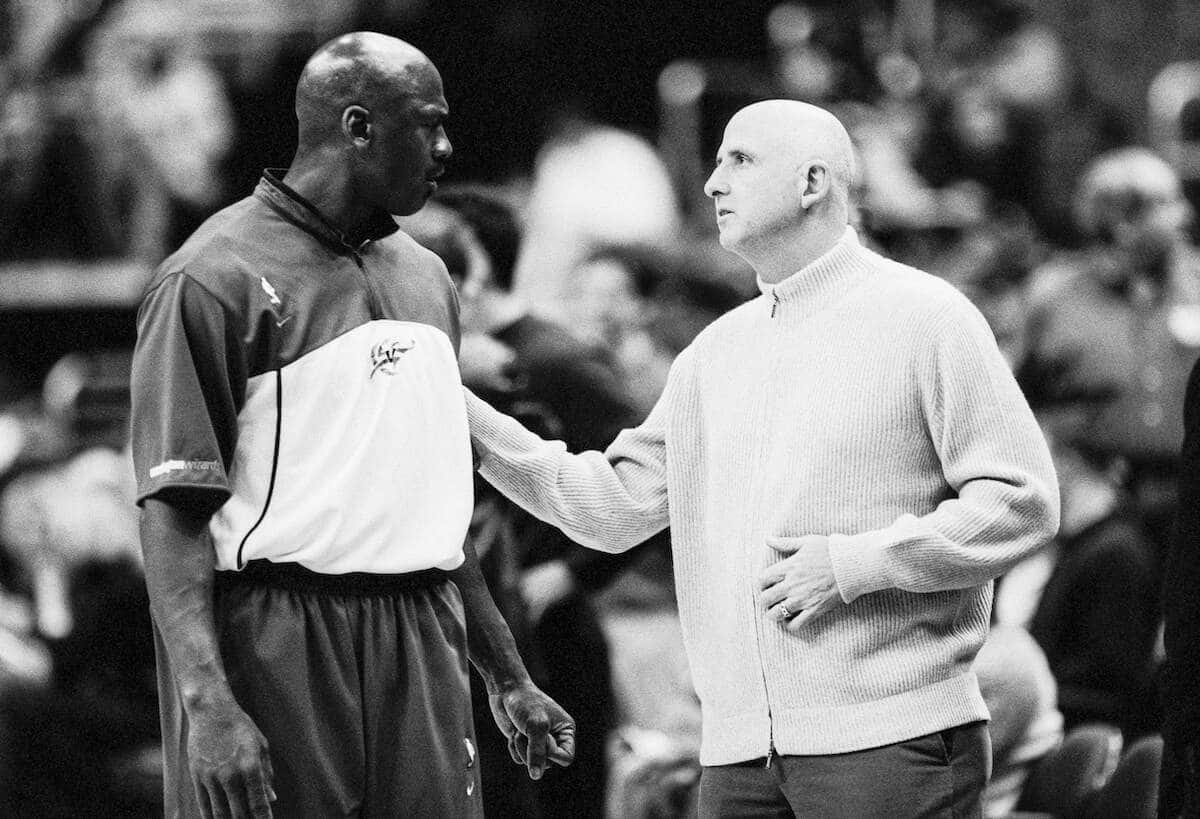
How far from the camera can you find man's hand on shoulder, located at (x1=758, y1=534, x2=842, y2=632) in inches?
138

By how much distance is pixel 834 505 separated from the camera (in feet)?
11.8

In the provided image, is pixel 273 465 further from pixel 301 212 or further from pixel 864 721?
pixel 864 721

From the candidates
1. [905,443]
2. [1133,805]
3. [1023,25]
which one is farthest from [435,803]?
[1023,25]

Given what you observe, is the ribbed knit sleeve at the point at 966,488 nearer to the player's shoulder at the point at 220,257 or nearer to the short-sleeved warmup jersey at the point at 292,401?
the short-sleeved warmup jersey at the point at 292,401

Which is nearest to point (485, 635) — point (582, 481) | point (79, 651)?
point (582, 481)

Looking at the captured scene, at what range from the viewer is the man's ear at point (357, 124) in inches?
131

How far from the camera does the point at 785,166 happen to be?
3748mm

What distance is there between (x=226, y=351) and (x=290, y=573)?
15.3 inches

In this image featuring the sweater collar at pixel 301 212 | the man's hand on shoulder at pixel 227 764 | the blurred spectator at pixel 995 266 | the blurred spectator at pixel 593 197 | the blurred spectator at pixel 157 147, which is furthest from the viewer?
the blurred spectator at pixel 593 197

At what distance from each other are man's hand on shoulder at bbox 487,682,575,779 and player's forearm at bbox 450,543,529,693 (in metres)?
0.02

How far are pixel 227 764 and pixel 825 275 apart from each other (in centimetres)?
152

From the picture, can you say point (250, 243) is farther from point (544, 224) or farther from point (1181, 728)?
point (544, 224)

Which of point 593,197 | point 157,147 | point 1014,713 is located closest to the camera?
point 1014,713

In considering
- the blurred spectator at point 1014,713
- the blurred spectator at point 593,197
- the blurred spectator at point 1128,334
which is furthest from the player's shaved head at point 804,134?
the blurred spectator at point 593,197
